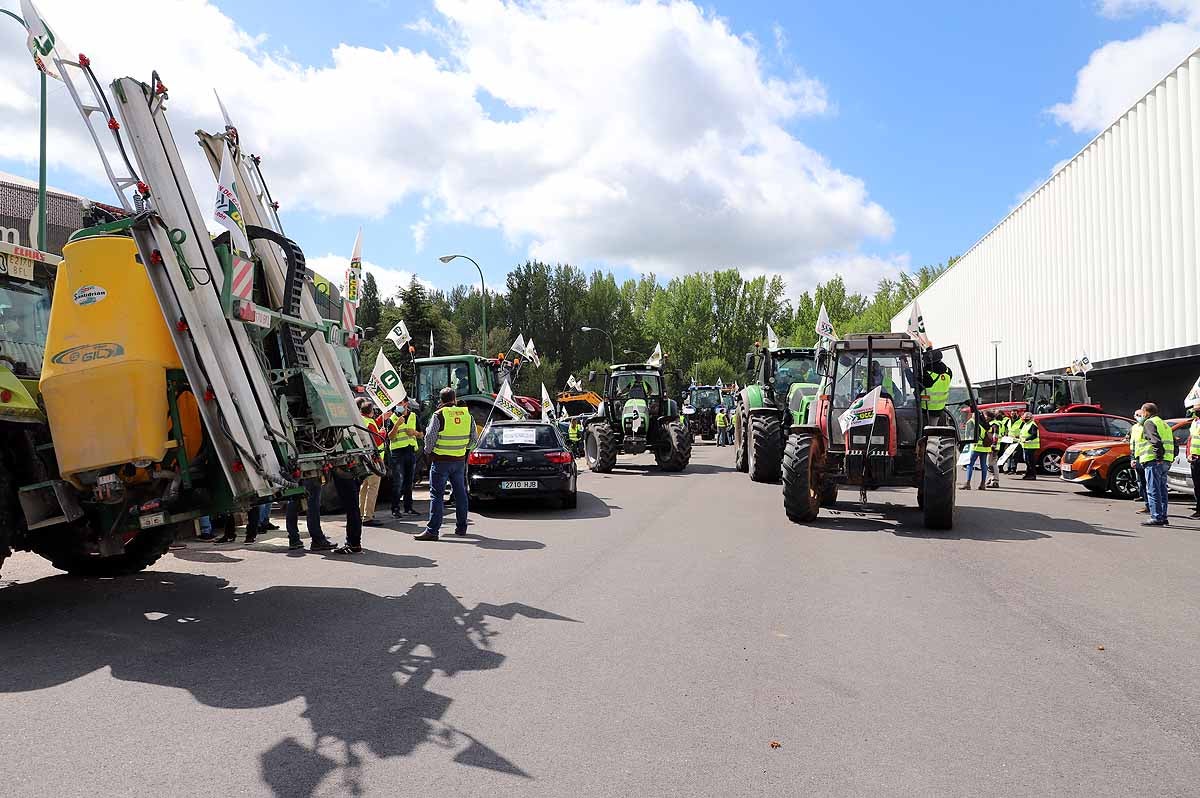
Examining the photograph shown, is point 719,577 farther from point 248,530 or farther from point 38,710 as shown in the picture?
point 38,710

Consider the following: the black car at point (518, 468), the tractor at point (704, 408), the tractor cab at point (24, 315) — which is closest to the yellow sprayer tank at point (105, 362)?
the tractor cab at point (24, 315)

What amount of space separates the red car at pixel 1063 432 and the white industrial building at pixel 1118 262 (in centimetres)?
673

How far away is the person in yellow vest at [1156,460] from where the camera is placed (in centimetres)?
1195

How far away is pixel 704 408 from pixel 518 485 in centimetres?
3250

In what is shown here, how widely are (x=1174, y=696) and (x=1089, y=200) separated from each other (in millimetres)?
31085

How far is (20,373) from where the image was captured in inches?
251

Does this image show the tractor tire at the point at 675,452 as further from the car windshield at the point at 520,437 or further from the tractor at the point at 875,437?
the tractor at the point at 875,437

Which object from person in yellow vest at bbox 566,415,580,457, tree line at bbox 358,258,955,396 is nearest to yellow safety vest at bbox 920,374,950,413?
person in yellow vest at bbox 566,415,580,457

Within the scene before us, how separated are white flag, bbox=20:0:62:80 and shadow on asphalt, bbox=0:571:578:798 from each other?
4.24 meters

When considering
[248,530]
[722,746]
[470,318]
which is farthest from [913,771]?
[470,318]

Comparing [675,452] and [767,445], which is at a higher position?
[767,445]

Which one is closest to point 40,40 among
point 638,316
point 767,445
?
point 767,445

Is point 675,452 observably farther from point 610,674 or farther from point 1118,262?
point 1118,262

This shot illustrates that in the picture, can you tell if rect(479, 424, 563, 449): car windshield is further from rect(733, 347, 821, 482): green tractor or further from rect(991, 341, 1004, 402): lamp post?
rect(991, 341, 1004, 402): lamp post
